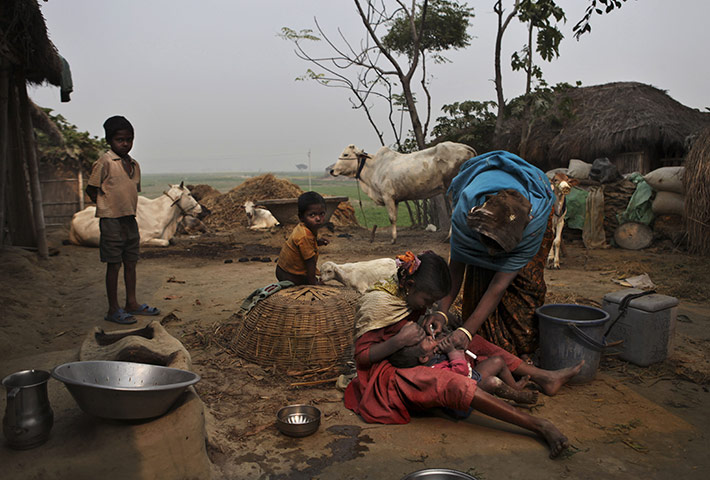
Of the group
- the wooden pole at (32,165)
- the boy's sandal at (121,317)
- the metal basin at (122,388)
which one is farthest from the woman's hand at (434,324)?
the wooden pole at (32,165)

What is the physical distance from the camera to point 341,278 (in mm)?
5418

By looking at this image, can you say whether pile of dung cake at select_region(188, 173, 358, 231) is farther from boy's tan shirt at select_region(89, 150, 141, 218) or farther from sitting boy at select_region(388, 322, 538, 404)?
sitting boy at select_region(388, 322, 538, 404)

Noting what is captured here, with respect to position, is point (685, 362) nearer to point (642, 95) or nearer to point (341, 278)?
point (341, 278)

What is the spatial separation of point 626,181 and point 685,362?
729 centimetres

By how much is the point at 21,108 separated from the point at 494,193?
806 cm

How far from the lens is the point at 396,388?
2791mm

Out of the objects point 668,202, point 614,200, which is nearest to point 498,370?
point 668,202

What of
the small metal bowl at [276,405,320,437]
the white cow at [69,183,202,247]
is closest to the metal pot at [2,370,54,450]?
the small metal bowl at [276,405,320,437]

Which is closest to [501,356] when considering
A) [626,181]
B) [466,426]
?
[466,426]

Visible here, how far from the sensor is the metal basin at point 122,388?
1876mm

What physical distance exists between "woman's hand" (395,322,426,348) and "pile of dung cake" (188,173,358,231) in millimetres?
11855

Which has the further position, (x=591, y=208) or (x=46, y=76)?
(x=591, y=208)

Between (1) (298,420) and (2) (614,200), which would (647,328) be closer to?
(1) (298,420)

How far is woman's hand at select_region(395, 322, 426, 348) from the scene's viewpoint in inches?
107
